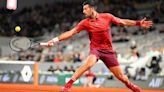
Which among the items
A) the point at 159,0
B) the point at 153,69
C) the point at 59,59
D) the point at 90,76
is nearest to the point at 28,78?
the point at 90,76

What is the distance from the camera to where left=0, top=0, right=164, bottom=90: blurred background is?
19062mm

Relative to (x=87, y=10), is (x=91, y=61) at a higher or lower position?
lower

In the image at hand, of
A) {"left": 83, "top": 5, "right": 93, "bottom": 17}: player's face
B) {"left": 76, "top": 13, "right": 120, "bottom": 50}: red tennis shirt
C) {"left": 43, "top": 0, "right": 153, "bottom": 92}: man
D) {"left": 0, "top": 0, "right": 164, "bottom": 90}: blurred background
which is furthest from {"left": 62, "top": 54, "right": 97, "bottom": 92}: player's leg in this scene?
{"left": 0, "top": 0, "right": 164, "bottom": 90}: blurred background

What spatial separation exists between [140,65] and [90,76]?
9.05 ft

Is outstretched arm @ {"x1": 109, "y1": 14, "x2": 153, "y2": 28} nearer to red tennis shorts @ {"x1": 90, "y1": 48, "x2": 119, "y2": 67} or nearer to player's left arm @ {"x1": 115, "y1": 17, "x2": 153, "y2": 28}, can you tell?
player's left arm @ {"x1": 115, "y1": 17, "x2": 153, "y2": 28}

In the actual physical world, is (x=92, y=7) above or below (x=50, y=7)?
below

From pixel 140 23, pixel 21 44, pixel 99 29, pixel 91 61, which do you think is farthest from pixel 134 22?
pixel 21 44

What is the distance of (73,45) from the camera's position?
31.9m

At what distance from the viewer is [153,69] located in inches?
765

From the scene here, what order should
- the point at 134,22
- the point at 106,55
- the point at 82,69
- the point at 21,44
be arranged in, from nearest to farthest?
the point at 82,69
the point at 134,22
the point at 106,55
the point at 21,44

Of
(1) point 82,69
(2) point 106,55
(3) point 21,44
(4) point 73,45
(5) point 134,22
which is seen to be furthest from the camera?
(4) point 73,45

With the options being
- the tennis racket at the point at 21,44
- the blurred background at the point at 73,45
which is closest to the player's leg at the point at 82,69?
the tennis racket at the point at 21,44

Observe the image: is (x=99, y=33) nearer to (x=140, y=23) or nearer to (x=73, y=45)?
(x=140, y=23)

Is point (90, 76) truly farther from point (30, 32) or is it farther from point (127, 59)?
point (30, 32)
